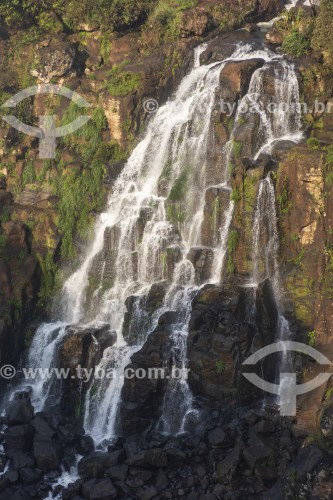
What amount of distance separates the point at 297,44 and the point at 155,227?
→ 39.6ft

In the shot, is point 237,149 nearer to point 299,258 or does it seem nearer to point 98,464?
point 299,258

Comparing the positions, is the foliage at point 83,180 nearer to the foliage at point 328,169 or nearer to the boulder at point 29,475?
the foliage at point 328,169

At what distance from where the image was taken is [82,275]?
103ft

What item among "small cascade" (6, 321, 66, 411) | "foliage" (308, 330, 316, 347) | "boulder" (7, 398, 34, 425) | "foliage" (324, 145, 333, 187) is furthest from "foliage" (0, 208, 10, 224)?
"foliage" (308, 330, 316, 347)

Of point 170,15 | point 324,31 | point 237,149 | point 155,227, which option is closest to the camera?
point 237,149

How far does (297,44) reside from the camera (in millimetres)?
32656

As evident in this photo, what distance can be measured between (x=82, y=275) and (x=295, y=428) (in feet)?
43.2

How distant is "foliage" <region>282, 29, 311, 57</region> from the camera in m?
32.6

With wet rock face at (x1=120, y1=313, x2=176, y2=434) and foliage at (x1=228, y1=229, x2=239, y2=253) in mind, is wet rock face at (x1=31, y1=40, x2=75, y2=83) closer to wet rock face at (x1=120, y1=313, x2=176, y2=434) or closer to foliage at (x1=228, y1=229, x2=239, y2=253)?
foliage at (x1=228, y1=229, x2=239, y2=253)

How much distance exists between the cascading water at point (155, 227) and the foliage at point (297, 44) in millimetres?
1147

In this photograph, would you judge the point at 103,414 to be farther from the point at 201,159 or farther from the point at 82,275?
the point at 201,159

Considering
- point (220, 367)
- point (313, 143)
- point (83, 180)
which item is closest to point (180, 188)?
point (83, 180)

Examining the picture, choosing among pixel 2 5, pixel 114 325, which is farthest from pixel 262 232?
pixel 2 5

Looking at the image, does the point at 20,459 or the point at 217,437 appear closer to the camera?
the point at 217,437
